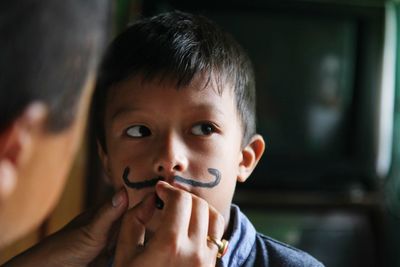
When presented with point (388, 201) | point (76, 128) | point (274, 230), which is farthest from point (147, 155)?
point (388, 201)

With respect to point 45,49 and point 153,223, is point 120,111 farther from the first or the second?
point 45,49

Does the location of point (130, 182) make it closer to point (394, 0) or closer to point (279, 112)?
point (279, 112)

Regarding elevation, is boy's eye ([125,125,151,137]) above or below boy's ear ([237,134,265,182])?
above

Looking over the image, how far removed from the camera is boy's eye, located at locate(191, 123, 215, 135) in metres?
0.93

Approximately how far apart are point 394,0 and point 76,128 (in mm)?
2674

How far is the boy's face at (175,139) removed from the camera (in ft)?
2.96

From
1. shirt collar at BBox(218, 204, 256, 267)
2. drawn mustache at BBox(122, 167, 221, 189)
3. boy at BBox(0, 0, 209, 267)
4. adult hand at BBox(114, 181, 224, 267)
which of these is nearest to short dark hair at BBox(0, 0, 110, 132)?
boy at BBox(0, 0, 209, 267)

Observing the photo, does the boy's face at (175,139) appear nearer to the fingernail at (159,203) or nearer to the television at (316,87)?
the fingernail at (159,203)

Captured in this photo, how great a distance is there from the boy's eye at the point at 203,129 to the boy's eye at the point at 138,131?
7 cm

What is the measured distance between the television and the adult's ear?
2.29 meters

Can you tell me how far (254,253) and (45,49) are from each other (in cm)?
64

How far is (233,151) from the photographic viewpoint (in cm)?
98

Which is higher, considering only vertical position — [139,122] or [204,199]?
[139,122]

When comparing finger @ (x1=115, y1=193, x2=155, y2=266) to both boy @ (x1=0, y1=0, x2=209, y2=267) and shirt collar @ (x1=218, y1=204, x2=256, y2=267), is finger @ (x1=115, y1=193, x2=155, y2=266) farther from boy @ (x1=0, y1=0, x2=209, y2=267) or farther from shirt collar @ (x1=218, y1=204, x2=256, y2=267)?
boy @ (x1=0, y1=0, x2=209, y2=267)
